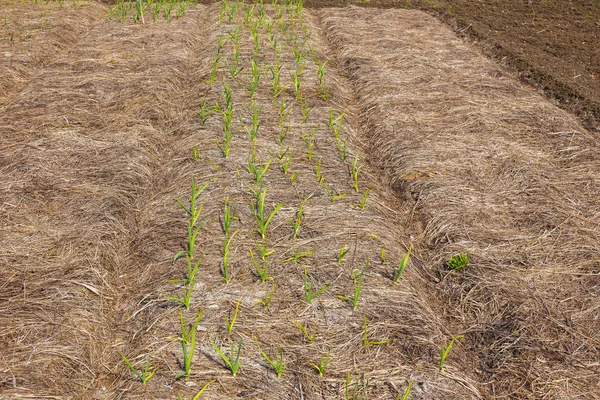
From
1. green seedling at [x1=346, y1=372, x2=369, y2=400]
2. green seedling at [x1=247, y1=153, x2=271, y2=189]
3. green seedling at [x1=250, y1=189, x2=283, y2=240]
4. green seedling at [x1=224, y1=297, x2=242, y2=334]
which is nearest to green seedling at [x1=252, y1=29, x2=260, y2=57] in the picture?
green seedling at [x1=247, y1=153, x2=271, y2=189]

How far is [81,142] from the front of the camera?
151 inches

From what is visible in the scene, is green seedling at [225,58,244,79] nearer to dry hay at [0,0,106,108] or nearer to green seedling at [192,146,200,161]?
green seedling at [192,146,200,161]

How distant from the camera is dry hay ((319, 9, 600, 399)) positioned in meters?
2.35

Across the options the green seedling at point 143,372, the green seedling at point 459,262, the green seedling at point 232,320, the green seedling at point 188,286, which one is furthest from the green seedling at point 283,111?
the green seedling at point 143,372

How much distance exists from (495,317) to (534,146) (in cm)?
202

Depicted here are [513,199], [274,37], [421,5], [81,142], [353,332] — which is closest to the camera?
[353,332]

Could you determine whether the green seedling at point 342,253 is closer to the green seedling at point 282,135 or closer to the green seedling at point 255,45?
the green seedling at point 282,135

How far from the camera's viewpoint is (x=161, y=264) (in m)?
2.76

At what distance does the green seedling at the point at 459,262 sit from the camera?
2811mm

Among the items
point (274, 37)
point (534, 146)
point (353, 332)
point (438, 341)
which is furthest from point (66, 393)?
point (274, 37)

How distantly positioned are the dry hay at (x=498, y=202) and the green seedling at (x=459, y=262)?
4 centimetres

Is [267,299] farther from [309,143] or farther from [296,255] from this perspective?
[309,143]

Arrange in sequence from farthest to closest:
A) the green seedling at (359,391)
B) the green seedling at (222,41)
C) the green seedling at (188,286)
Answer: the green seedling at (222,41)
the green seedling at (188,286)
the green seedling at (359,391)

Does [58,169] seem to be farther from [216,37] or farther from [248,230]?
[216,37]
